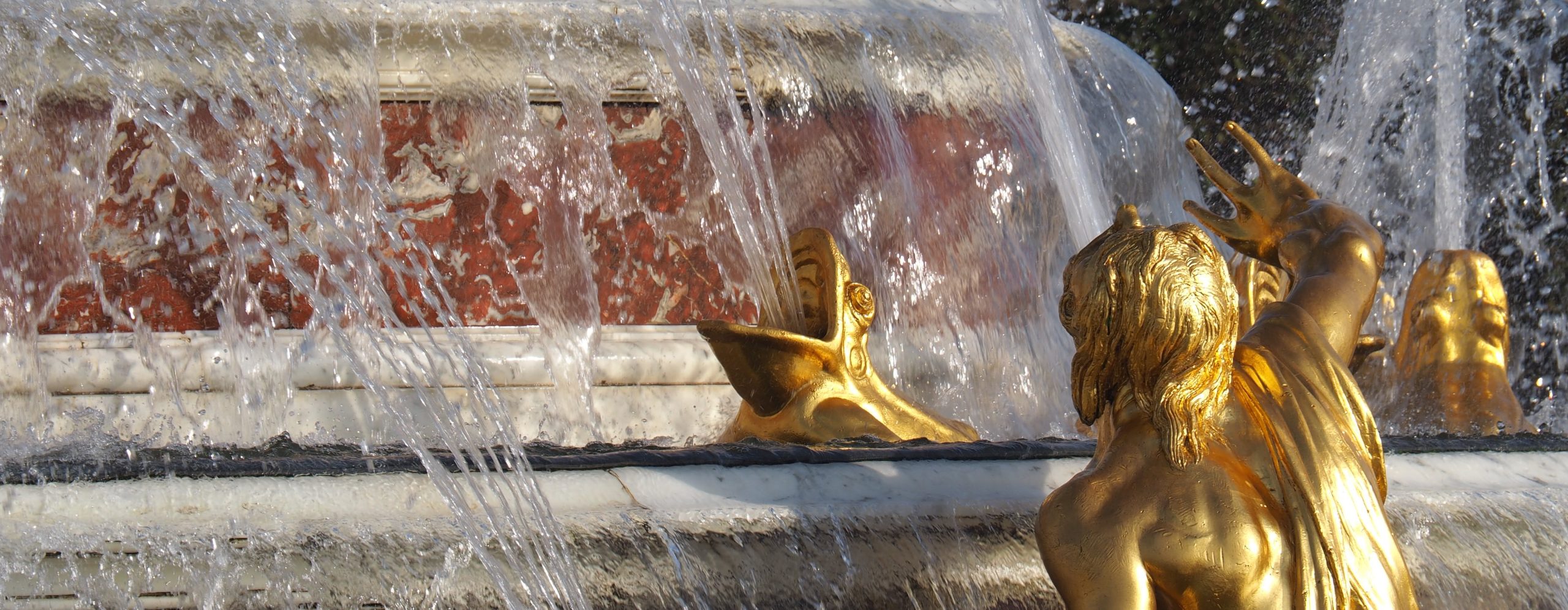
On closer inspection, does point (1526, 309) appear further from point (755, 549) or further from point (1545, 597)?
point (755, 549)

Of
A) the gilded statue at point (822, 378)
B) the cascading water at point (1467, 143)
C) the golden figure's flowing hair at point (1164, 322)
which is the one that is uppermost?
the cascading water at point (1467, 143)

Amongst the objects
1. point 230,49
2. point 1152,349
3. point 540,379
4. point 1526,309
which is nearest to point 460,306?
point 540,379

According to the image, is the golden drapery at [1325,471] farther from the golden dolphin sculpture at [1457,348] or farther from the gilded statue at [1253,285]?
the golden dolphin sculpture at [1457,348]

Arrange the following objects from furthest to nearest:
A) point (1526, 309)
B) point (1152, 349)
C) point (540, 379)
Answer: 1. point (1526, 309)
2. point (540, 379)
3. point (1152, 349)

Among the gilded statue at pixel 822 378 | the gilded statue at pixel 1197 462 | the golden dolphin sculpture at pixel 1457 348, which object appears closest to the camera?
the gilded statue at pixel 1197 462

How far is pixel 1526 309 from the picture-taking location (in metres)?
6.05

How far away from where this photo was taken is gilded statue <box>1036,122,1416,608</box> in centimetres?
139

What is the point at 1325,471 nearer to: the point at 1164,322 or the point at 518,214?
the point at 1164,322

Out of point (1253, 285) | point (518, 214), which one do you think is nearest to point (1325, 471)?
point (1253, 285)

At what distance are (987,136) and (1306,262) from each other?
1634 mm

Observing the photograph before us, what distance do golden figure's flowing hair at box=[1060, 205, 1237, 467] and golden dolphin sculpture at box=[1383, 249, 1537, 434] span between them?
5.16 feet

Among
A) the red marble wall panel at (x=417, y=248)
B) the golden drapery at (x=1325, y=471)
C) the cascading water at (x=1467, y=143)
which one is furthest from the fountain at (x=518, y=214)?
the cascading water at (x=1467, y=143)

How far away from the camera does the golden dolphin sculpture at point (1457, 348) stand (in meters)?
2.86

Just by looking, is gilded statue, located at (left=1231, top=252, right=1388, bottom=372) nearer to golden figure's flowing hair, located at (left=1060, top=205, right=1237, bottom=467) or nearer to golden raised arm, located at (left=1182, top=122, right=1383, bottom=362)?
golden raised arm, located at (left=1182, top=122, right=1383, bottom=362)
